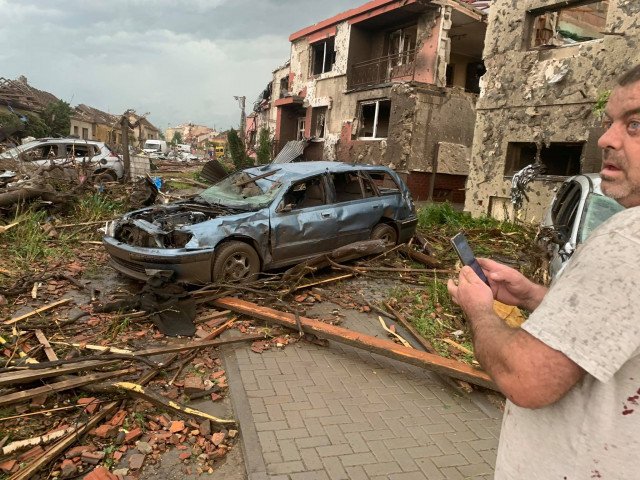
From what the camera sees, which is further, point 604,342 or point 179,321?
point 179,321

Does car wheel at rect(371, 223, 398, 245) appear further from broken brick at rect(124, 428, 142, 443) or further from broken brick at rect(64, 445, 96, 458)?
broken brick at rect(64, 445, 96, 458)

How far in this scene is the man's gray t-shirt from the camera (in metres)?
0.89

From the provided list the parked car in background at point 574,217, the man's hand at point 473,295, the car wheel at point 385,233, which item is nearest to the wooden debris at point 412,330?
the parked car in background at point 574,217

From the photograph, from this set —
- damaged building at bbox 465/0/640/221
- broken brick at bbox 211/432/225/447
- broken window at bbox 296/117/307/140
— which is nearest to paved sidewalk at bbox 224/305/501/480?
broken brick at bbox 211/432/225/447

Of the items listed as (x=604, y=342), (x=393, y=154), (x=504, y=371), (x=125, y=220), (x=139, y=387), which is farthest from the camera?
(x=393, y=154)

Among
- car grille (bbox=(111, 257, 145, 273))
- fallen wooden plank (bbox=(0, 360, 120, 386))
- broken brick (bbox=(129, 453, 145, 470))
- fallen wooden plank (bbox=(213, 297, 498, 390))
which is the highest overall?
car grille (bbox=(111, 257, 145, 273))

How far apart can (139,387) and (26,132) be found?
26.4 meters

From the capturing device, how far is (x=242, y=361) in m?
4.23

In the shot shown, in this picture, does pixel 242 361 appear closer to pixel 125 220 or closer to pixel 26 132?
pixel 125 220

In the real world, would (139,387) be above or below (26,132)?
below

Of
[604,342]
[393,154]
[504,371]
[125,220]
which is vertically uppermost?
[393,154]

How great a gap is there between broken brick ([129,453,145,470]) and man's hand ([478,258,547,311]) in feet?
8.31

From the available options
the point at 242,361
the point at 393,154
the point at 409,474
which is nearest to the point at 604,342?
the point at 409,474

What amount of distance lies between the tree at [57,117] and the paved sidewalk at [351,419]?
28176 millimetres
